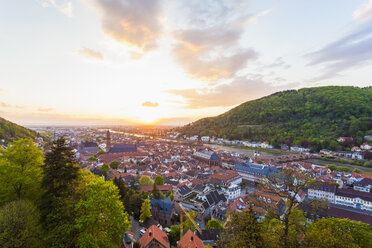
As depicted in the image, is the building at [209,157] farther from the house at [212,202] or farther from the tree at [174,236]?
the tree at [174,236]

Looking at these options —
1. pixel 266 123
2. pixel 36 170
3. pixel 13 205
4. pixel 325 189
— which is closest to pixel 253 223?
pixel 13 205

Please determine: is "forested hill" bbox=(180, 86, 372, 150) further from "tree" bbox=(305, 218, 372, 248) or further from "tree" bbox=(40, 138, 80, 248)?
"tree" bbox=(40, 138, 80, 248)

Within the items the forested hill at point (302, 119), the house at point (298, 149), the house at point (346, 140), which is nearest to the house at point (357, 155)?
the forested hill at point (302, 119)

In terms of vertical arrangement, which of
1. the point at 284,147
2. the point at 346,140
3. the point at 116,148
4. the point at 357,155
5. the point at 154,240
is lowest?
the point at 284,147

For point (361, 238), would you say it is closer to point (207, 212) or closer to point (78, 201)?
point (207, 212)

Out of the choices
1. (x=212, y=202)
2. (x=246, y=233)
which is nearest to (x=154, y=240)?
(x=246, y=233)

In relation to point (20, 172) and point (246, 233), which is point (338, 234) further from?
point (20, 172)
